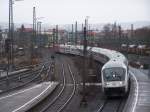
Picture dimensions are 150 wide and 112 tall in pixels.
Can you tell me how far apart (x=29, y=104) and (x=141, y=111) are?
8.76 m

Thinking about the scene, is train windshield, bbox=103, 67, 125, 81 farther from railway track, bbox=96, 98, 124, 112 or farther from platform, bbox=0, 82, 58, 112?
platform, bbox=0, 82, 58, 112

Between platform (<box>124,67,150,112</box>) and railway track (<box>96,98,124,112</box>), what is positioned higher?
platform (<box>124,67,150,112</box>)

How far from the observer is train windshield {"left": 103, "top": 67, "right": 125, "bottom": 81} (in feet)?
102

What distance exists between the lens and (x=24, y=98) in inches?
1236

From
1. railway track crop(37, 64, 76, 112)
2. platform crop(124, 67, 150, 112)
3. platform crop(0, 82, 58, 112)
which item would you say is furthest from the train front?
platform crop(0, 82, 58, 112)

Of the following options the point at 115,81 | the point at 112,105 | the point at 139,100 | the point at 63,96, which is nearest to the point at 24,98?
the point at 63,96

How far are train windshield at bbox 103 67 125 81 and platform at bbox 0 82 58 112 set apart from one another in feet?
16.0

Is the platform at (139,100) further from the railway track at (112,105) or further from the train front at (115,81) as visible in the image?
the railway track at (112,105)

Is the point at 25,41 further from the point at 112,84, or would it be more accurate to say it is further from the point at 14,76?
the point at 112,84

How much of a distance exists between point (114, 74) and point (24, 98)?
6.77 metres

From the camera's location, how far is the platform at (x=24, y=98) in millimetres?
26391

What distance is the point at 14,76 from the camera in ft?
157

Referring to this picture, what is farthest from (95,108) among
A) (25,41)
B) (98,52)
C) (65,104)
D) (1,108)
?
(25,41)

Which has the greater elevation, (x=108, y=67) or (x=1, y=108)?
(x=108, y=67)
